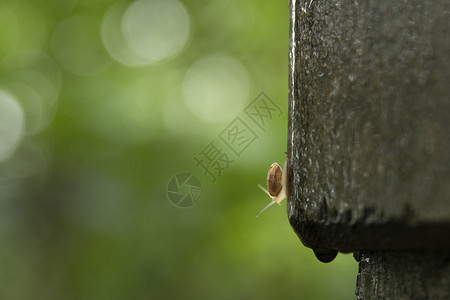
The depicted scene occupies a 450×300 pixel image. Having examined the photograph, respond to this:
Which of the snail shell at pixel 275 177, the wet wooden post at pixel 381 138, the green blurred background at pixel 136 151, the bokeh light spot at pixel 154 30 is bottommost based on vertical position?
the green blurred background at pixel 136 151

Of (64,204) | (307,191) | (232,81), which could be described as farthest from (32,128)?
(307,191)

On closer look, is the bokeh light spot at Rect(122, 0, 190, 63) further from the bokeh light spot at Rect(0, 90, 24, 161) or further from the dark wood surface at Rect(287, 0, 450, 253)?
the dark wood surface at Rect(287, 0, 450, 253)

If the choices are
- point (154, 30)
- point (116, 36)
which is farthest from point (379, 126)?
point (116, 36)

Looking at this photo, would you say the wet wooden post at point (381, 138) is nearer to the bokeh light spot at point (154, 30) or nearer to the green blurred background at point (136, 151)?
the green blurred background at point (136, 151)

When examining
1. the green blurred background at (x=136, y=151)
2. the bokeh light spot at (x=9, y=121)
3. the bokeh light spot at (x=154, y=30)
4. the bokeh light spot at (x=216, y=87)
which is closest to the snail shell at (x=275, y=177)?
the green blurred background at (x=136, y=151)

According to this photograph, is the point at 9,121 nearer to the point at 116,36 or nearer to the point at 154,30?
the point at 116,36

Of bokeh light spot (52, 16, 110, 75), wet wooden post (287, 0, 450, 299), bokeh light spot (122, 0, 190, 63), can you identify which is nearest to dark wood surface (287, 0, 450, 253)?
wet wooden post (287, 0, 450, 299)

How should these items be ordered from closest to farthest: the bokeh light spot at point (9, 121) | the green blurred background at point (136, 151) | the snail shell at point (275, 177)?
the snail shell at point (275, 177), the green blurred background at point (136, 151), the bokeh light spot at point (9, 121)

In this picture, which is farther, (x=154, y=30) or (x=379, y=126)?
(x=154, y=30)
